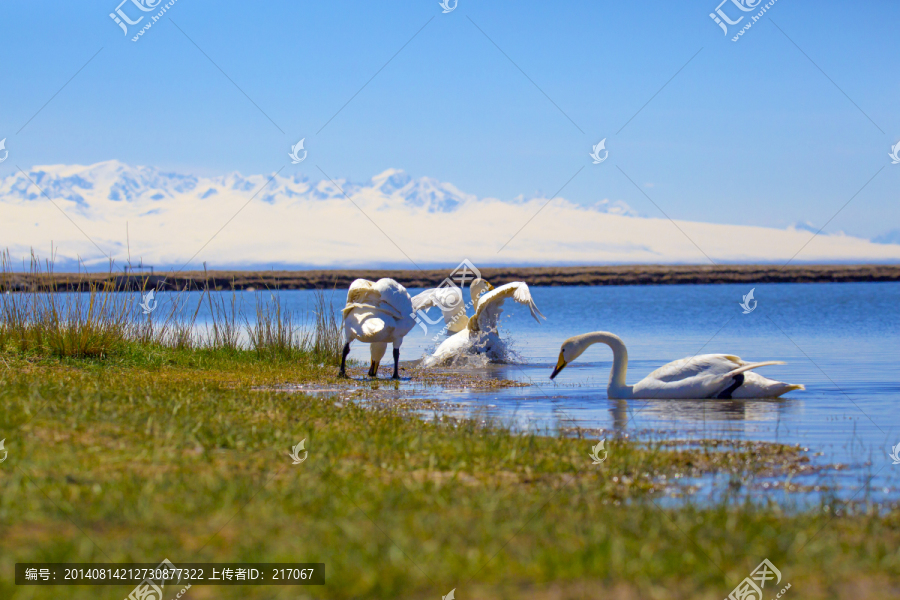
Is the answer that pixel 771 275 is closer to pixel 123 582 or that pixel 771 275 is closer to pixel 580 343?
pixel 580 343

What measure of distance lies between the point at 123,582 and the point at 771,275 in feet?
328

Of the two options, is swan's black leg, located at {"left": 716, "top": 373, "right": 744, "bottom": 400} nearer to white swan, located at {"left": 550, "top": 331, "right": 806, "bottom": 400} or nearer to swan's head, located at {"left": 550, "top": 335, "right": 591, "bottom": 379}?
white swan, located at {"left": 550, "top": 331, "right": 806, "bottom": 400}

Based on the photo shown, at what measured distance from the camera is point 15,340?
13820 millimetres

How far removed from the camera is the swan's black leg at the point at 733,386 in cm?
1175

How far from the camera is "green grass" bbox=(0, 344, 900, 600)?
13.0 ft

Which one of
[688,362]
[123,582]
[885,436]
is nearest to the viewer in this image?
[123,582]

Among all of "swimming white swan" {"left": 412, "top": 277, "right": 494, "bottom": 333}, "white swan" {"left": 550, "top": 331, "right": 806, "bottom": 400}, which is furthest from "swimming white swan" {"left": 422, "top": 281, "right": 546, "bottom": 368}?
"white swan" {"left": 550, "top": 331, "right": 806, "bottom": 400}

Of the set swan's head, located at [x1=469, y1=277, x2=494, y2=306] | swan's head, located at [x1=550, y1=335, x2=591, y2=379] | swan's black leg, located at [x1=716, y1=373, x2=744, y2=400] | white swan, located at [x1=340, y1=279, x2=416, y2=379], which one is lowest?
swan's black leg, located at [x1=716, y1=373, x2=744, y2=400]

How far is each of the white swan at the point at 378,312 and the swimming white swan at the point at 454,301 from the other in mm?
4022

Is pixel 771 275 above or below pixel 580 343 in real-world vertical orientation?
above

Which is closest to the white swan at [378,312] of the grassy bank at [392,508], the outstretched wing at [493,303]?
the outstretched wing at [493,303]

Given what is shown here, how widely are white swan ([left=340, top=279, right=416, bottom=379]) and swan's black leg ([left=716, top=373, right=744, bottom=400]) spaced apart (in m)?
5.12

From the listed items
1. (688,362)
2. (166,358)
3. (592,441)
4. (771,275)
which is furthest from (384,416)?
(771,275)

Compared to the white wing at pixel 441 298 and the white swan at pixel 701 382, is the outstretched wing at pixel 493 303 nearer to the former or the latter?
the white wing at pixel 441 298
